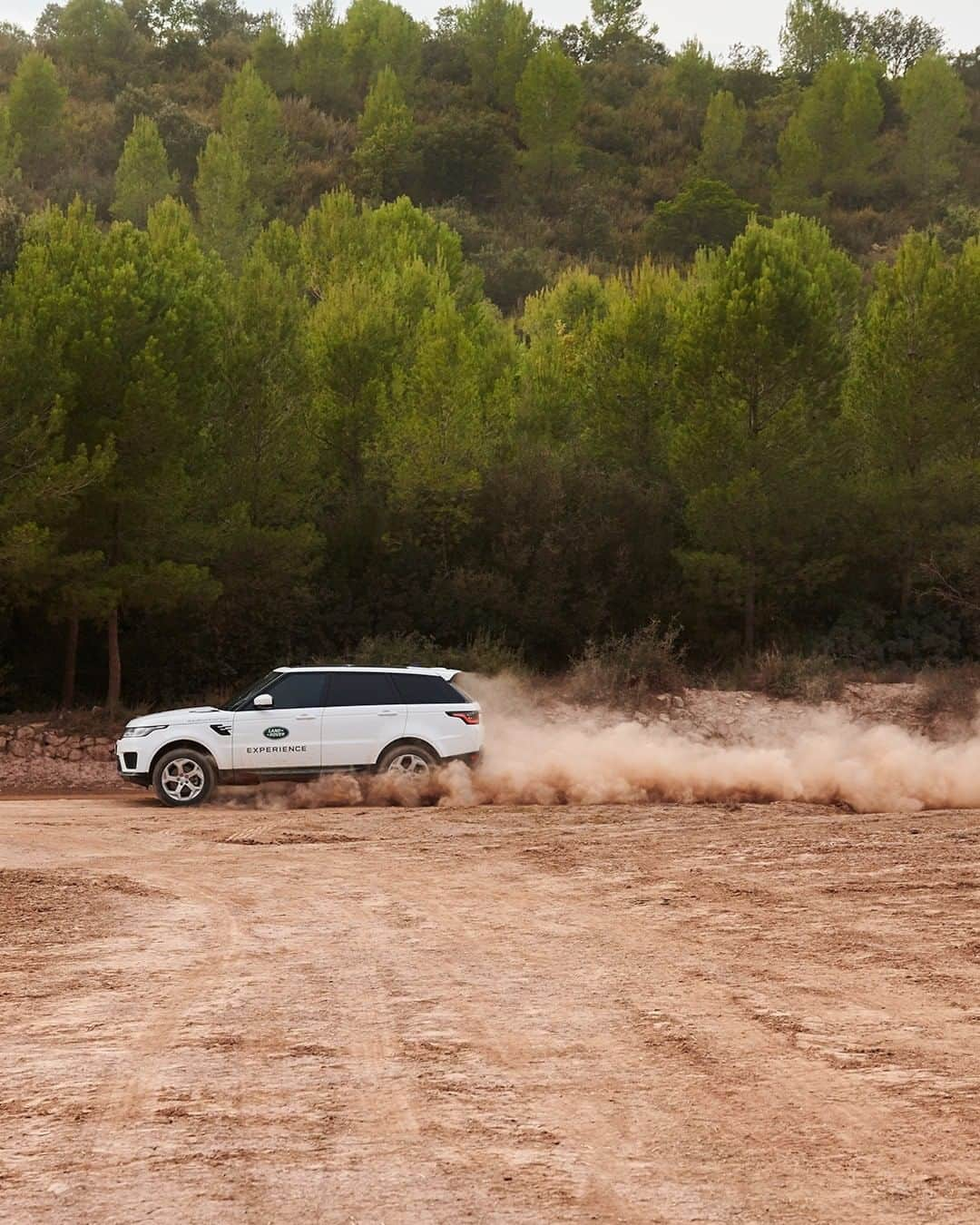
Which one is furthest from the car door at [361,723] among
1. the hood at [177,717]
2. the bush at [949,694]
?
the bush at [949,694]

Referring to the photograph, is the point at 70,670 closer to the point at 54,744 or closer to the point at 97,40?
the point at 54,744

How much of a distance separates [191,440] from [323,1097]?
22.0 meters

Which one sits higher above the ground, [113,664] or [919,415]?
[919,415]

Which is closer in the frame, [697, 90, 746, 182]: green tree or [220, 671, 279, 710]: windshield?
[220, 671, 279, 710]: windshield

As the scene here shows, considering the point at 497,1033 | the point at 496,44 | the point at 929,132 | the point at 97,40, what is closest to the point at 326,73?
the point at 496,44

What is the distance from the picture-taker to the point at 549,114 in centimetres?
8525

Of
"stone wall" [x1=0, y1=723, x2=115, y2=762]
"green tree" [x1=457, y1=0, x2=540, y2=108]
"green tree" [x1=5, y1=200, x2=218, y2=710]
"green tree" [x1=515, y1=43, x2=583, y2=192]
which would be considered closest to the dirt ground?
"stone wall" [x1=0, y1=723, x2=115, y2=762]

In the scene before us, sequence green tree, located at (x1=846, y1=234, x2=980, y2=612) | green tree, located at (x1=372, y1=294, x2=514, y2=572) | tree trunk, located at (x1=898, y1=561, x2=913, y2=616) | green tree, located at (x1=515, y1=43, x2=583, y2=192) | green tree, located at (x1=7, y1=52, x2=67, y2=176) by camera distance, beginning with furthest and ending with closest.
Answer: green tree, located at (x1=515, y1=43, x2=583, y2=192) → green tree, located at (x1=7, y1=52, x2=67, y2=176) → tree trunk, located at (x1=898, y1=561, x2=913, y2=616) → green tree, located at (x1=846, y1=234, x2=980, y2=612) → green tree, located at (x1=372, y1=294, x2=514, y2=572)

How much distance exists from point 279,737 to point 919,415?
1867cm

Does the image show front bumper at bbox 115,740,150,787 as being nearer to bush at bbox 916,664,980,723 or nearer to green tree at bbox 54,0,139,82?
bush at bbox 916,664,980,723

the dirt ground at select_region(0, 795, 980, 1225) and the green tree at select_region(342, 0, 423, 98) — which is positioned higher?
the green tree at select_region(342, 0, 423, 98)

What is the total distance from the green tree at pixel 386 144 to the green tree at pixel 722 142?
650 inches

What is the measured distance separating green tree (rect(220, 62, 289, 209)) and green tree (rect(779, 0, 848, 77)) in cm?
4462

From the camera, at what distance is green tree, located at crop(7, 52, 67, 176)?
8175cm
